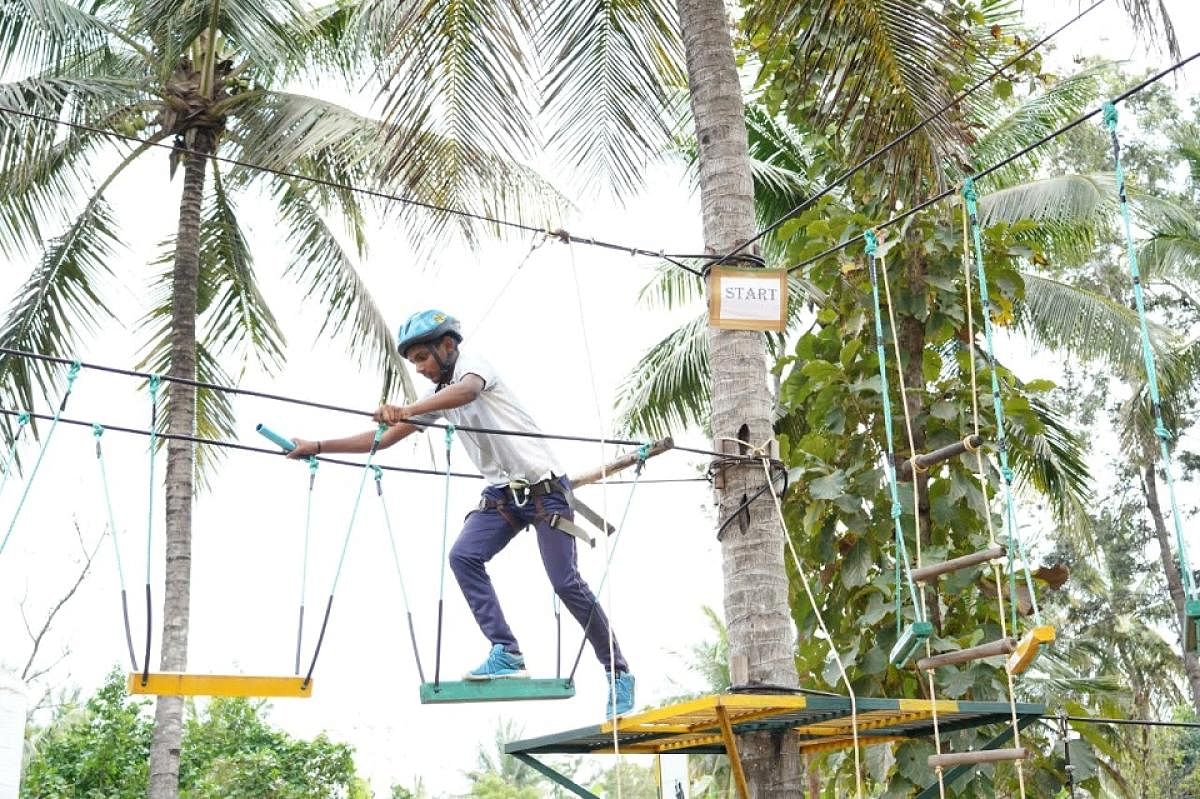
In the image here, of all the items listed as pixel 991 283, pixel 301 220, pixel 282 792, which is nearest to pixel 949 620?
pixel 991 283

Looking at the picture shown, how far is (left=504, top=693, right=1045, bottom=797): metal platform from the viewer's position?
460 cm

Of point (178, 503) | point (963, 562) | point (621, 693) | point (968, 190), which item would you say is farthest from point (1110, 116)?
point (178, 503)

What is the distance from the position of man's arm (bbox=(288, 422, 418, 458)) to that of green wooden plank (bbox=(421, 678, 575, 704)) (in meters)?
0.92

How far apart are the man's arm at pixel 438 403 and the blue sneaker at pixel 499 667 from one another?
2.91 ft

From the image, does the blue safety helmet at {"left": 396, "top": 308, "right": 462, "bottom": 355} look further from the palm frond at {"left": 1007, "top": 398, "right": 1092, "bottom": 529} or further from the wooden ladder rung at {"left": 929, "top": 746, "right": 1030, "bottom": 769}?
the palm frond at {"left": 1007, "top": 398, "right": 1092, "bottom": 529}

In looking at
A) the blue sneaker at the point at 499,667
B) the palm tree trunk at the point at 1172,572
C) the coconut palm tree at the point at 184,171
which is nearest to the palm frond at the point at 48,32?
the coconut palm tree at the point at 184,171

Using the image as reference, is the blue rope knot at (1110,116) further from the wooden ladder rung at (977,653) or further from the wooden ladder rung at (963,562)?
the wooden ladder rung at (977,653)

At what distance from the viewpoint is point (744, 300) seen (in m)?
5.72

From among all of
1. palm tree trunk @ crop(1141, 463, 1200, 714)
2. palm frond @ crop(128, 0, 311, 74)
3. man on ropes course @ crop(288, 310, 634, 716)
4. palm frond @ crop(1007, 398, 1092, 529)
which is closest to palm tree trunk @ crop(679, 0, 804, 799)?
man on ropes course @ crop(288, 310, 634, 716)

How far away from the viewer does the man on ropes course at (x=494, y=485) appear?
530 cm

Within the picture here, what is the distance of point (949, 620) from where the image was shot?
680 centimetres

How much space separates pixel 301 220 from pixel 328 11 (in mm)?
1759

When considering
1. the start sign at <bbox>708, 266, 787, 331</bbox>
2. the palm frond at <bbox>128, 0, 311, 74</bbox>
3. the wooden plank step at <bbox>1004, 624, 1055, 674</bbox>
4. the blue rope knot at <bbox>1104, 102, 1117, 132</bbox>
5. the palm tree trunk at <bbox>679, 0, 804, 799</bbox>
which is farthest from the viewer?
the palm frond at <bbox>128, 0, 311, 74</bbox>

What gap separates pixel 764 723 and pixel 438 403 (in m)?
1.60
